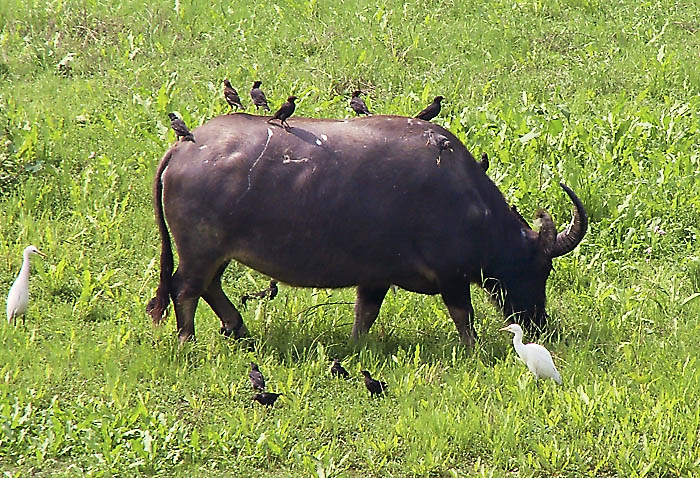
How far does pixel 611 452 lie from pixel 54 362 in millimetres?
3329

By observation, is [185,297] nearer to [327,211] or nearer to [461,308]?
[327,211]

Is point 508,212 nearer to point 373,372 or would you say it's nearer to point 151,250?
point 373,372

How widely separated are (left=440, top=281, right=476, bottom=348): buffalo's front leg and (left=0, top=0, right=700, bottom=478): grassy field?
11 centimetres

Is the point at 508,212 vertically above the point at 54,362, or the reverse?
the point at 508,212

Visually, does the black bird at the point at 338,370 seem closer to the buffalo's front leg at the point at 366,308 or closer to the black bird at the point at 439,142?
the buffalo's front leg at the point at 366,308

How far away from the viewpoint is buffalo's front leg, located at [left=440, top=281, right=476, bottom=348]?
7.68 metres

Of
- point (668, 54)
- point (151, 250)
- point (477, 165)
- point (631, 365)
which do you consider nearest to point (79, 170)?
point (151, 250)

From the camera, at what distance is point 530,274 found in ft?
26.2

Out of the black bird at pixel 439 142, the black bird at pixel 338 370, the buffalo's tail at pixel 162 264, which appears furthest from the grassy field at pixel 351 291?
the black bird at pixel 439 142

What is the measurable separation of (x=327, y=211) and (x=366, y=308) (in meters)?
0.85

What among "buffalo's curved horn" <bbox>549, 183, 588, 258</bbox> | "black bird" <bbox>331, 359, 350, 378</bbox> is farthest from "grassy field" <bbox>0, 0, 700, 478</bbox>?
"buffalo's curved horn" <bbox>549, 183, 588, 258</bbox>

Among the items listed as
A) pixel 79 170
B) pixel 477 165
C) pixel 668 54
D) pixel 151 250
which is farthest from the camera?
pixel 668 54

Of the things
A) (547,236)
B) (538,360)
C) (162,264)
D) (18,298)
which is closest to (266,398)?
(162,264)

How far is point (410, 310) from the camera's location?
27.3 ft
